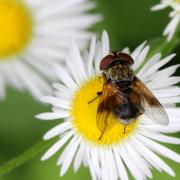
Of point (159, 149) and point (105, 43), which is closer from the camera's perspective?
point (105, 43)

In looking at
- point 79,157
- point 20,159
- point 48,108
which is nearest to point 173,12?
point 79,157

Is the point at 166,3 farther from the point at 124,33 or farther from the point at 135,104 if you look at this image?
the point at 124,33

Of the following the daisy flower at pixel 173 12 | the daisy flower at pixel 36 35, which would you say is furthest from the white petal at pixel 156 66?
the daisy flower at pixel 36 35

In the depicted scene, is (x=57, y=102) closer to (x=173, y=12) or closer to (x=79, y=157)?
(x=79, y=157)

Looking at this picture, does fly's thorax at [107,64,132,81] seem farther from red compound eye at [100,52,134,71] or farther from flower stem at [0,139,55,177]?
flower stem at [0,139,55,177]

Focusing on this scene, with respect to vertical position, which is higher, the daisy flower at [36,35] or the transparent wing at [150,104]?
the daisy flower at [36,35]

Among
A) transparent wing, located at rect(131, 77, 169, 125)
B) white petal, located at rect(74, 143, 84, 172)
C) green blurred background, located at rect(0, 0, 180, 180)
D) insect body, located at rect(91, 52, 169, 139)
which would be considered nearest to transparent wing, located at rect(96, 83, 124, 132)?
insect body, located at rect(91, 52, 169, 139)

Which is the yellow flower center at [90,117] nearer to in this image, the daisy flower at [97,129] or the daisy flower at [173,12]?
the daisy flower at [97,129]
